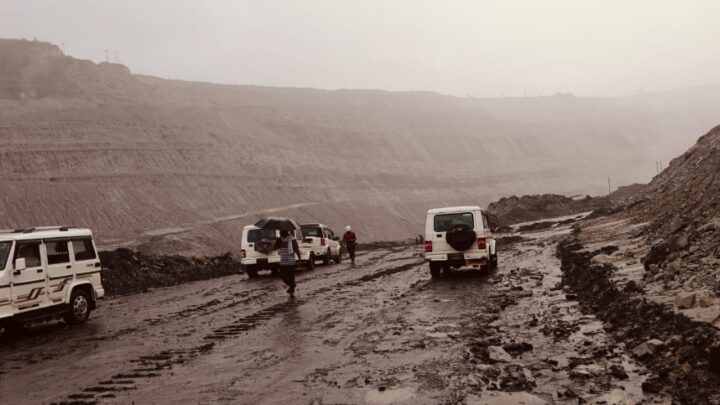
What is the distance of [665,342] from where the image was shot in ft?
24.0

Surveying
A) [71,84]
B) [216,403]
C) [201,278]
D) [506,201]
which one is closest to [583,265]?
[216,403]

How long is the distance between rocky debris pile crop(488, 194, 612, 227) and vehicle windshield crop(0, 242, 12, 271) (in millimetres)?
47878

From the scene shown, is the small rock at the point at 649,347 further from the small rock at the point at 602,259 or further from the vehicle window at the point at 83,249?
the vehicle window at the point at 83,249

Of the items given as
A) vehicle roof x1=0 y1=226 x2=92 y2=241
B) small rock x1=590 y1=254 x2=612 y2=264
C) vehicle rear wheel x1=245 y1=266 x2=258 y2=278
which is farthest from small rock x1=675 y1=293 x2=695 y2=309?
vehicle rear wheel x1=245 y1=266 x2=258 y2=278

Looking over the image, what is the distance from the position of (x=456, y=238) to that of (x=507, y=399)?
11380 mm

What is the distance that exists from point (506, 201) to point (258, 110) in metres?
40.2

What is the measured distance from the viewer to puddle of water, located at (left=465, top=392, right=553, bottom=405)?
6.21 metres

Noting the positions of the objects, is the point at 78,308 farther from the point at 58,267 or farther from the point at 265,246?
the point at 265,246

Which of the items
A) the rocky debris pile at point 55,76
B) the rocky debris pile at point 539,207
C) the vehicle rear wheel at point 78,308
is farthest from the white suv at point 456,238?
the rocky debris pile at point 55,76

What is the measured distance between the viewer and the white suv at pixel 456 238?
694 inches

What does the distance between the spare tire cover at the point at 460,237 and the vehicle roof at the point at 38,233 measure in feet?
33.0

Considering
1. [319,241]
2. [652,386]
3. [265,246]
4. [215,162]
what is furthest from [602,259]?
[215,162]

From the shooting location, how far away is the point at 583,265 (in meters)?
16.4

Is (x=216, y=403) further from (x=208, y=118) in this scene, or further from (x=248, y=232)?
(x=208, y=118)
